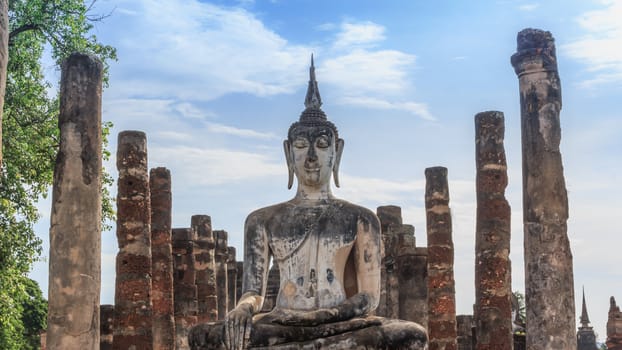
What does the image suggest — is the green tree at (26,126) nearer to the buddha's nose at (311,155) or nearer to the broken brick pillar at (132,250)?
the broken brick pillar at (132,250)

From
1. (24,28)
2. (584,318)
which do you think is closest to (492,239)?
(24,28)

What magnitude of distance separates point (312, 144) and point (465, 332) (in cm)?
1714

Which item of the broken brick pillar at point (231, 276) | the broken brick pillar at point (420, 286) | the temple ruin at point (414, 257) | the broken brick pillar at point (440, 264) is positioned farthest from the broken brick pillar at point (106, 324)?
the broken brick pillar at point (231, 276)

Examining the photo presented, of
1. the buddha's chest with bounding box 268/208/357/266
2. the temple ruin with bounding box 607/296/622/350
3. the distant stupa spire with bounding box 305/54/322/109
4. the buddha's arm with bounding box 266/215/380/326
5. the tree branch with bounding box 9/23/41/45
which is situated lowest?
the temple ruin with bounding box 607/296/622/350

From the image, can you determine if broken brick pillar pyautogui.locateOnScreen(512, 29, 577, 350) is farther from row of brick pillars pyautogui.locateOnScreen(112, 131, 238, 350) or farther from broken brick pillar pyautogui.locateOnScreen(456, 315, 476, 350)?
broken brick pillar pyautogui.locateOnScreen(456, 315, 476, 350)

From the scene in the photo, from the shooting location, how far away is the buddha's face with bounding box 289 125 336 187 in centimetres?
813

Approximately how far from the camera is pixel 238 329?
725 centimetres

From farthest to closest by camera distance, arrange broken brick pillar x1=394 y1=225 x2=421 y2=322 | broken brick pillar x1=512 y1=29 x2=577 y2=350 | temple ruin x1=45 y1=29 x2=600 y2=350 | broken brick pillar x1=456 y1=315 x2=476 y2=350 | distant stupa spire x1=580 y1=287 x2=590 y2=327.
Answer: distant stupa spire x1=580 y1=287 x2=590 y2=327, broken brick pillar x1=456 y1=315 x2=476 y2=350, broken brick pillar x1=394 y1=225 x2=421 y2=322, broken brick pillar x1=512 y1=29 x2=577 y2=350, temple ruin x1=45 y1=29 x2=600 y2=350

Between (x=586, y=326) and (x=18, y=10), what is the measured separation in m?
22.2

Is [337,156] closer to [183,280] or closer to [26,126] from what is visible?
[26,126]

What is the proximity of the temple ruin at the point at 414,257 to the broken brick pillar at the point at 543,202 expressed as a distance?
11 mm

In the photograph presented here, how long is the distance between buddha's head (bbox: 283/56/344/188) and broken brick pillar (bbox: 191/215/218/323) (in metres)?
16.2

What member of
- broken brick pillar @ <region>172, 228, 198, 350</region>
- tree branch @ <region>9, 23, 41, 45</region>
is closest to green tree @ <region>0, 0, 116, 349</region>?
tree branch @ <region>9, 23, 41, 45</region>

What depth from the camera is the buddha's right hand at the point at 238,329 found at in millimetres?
7211
